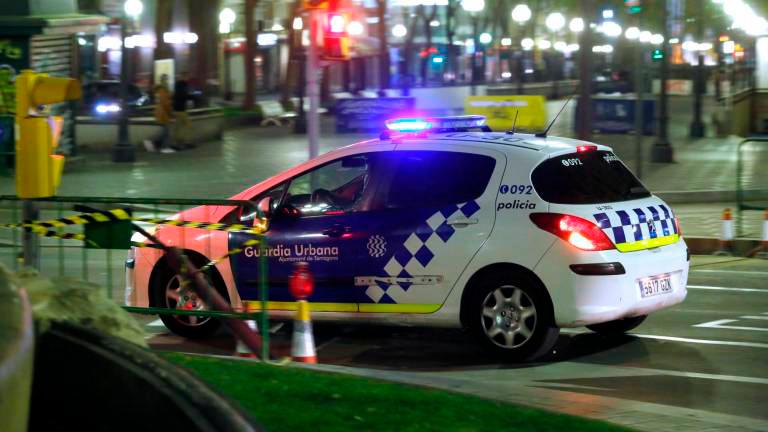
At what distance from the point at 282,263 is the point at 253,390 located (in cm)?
263

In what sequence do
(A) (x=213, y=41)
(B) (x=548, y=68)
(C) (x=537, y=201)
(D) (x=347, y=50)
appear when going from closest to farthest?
(C) (x=537, y=201)
(D) (x=347, y=50)
(A) (x=213, y=41)
(B) (x=548, y=68)

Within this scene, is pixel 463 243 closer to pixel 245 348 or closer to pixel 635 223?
pixel 635 223

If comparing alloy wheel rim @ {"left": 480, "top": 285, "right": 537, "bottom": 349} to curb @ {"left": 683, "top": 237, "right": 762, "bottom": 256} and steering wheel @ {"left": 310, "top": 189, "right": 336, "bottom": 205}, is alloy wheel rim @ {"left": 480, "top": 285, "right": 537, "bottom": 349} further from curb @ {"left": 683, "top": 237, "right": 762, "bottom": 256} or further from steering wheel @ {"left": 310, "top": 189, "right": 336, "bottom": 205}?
curb @ {"left": 683, "top": 237, "right": 762, "bottom": 256}

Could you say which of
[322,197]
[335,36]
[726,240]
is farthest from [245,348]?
[726,240]

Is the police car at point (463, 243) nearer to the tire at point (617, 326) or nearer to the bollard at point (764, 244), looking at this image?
the tire at point (617, 326)

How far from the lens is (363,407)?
6.51 metres

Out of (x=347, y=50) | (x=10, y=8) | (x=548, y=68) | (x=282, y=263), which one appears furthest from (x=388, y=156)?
(x=548, y=68)

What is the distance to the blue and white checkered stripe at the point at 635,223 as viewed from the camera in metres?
8.70

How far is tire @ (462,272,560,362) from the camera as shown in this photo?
871 centimetres

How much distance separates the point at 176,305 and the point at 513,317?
107 inches

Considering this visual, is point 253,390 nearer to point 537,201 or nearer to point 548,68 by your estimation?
point 537,201

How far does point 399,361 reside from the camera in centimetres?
905

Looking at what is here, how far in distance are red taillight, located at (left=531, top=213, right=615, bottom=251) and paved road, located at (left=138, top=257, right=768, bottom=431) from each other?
0.84 meters

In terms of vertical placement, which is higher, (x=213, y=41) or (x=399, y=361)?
(x=213, y=41)
